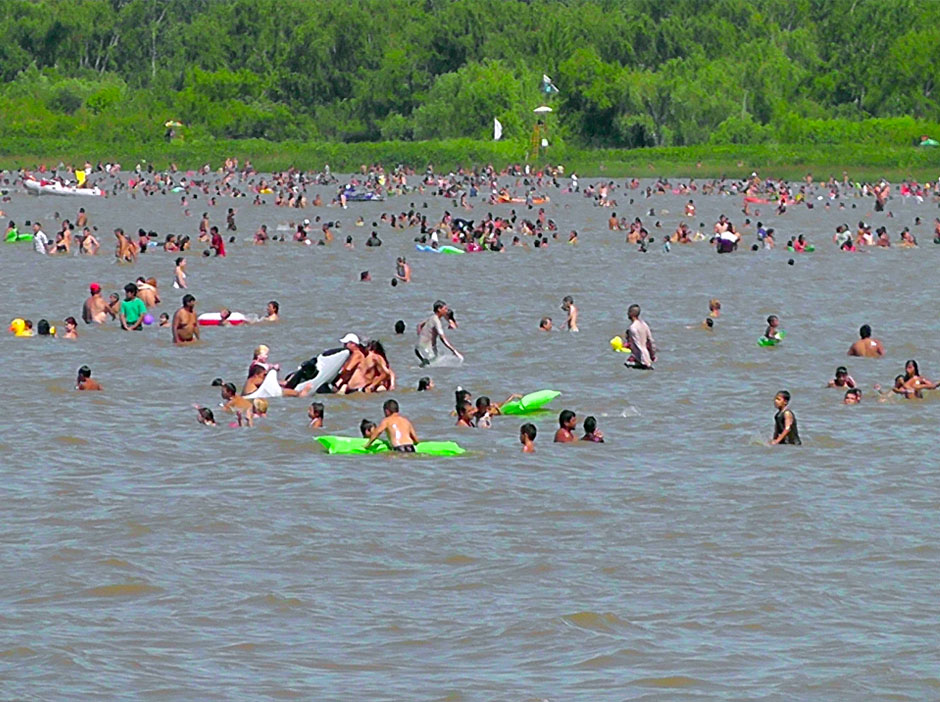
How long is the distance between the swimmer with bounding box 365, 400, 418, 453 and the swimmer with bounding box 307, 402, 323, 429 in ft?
5.97

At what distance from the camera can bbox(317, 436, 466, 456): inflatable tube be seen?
20.5m

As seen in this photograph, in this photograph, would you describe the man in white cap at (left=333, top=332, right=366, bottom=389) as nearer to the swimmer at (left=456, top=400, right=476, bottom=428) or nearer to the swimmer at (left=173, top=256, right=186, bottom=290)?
the swimmer at (left=456, top=400, right=476, bottom=428)

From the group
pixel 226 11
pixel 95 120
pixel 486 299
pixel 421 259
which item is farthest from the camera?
pixel 226 11

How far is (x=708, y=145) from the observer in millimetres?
109062

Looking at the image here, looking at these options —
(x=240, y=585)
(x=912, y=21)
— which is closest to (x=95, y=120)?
(x=912, y=21)

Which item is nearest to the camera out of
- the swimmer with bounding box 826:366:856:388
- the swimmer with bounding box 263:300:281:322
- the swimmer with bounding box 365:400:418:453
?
the swimmer with bounding box 365:400:418:453

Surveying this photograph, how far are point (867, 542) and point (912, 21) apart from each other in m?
116

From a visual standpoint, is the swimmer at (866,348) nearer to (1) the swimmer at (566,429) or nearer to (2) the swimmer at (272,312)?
(1) the swimmer at (566,429)

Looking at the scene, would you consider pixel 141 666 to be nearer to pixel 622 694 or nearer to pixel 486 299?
pixel 622 694

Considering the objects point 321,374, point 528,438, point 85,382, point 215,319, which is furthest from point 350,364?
point 215,319

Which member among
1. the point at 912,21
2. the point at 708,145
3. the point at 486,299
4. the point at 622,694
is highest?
the point at 912,21

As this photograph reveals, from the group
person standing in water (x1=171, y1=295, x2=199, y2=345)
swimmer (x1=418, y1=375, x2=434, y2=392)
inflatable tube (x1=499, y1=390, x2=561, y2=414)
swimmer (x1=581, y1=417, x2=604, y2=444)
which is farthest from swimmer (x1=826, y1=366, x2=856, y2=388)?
person standing in water (x1=171, y1=295, x2=199, y2=345)

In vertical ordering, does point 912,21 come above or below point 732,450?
above

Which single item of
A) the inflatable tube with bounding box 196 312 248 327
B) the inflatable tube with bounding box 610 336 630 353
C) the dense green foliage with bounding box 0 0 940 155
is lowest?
the inflatable tube with bounding box 610 336 630 353
